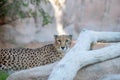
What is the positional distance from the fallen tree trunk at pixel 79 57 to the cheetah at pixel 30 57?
132 inches

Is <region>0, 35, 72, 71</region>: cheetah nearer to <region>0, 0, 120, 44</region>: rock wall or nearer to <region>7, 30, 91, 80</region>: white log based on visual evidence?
<region>0, 0, 120, 44</region>: rock wall

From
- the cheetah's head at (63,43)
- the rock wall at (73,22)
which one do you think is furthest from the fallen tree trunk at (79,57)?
the rock wall at (73,22)

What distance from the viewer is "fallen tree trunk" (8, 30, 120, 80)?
3076 millimetres

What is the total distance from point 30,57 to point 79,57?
4.16 meters

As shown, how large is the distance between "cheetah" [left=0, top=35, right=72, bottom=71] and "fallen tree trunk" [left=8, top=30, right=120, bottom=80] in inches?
132

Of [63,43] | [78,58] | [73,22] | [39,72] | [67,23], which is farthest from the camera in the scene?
[73,22]

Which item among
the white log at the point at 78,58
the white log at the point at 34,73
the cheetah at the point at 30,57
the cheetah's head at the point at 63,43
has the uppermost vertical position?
the white log at the point at 78,58

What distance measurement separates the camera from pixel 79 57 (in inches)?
128

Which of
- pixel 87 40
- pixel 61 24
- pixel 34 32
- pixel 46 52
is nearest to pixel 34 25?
pixel 34 32

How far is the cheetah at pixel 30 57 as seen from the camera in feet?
23.9

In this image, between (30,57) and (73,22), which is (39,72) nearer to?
(30,57)

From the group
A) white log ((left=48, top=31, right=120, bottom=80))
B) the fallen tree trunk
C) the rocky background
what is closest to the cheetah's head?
the rocky background

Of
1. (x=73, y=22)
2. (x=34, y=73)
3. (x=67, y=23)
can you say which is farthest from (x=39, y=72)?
(x=73, y=22)

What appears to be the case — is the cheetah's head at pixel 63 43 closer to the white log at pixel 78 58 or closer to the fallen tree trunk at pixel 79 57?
the fallen tree trunk at pixel 79 57
